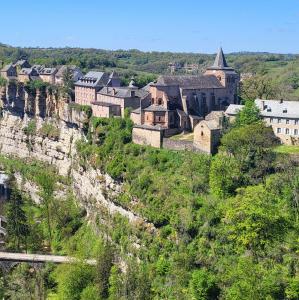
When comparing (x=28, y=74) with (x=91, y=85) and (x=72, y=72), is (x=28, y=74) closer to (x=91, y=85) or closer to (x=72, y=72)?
(x=72, y=72)

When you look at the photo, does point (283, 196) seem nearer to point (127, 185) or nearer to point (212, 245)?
point (212, 245)

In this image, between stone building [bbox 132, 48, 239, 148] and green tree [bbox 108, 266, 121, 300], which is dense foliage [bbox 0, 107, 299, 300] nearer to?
green tree [bbox 108, 266, 121, 300]

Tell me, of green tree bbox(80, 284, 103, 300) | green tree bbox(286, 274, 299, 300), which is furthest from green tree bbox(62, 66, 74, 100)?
green tree bbox(286, 274, 299, 300)

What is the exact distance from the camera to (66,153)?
89.4m

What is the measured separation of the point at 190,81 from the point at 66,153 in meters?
25.8

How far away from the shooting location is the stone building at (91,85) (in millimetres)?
82562

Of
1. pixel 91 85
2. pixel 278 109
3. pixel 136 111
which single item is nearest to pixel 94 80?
pixel 91 85

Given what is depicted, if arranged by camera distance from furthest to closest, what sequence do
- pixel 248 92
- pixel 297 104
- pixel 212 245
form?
pixel 248 92 < pixel 297 104 < pixel 212 245

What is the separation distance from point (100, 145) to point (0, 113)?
3833 cm

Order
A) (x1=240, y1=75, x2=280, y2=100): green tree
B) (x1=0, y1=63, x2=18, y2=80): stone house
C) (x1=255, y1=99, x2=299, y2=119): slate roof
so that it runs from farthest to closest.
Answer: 1. (x1=0, y1=63, x2=18, y2=80): stone house
2. (x1=240, y1=75, x2=280, y2=100): green tree
3. (x1=255, y1=99, x2=299, y2=119): slate roof

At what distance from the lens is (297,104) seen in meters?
63.7

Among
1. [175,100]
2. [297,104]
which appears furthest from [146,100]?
[297,104]

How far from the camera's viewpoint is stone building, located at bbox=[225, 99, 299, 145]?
62312mm

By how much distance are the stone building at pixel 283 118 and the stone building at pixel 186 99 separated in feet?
30.4
